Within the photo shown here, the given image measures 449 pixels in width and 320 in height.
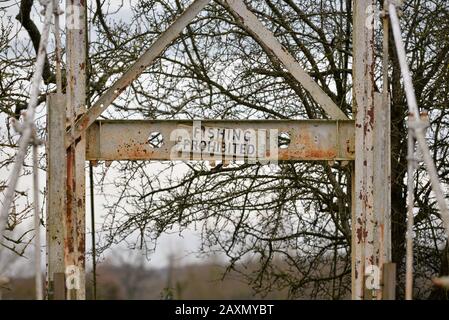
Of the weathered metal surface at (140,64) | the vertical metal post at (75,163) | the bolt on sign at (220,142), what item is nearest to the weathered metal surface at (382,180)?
the bolt on sign at (220,142)

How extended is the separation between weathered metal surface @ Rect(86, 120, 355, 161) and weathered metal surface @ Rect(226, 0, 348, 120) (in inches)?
3.7

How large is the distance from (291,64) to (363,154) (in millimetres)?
754

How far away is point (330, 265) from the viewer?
1148 cm

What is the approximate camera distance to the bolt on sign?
20.5 feet

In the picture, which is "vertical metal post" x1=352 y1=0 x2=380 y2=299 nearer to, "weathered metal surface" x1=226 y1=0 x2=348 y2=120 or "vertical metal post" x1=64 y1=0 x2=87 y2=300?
"weathered metal surface" x1=226 y1=0 x2=348 y2=120

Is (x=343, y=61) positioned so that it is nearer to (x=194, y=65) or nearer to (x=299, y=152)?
(x=194, y=65)

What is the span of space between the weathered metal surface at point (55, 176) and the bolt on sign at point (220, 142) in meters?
0.72

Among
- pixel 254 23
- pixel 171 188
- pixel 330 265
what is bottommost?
pixel 330 265

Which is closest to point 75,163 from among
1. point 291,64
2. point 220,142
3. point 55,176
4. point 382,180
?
point 55,176

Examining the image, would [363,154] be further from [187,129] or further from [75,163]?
[75,163]

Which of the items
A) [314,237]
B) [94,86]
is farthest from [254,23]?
[314,237]

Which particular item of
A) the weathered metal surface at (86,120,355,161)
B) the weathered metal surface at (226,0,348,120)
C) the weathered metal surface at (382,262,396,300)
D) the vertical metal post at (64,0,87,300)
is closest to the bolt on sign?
the weathered metal surface at (86,120,355,161)

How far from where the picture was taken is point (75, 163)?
6.09m
